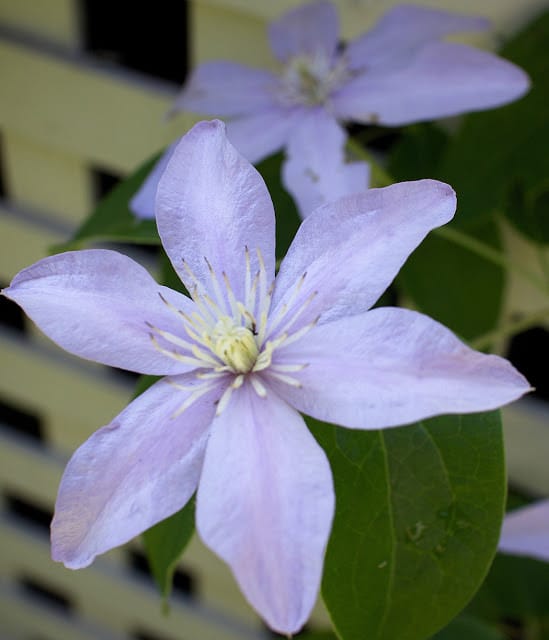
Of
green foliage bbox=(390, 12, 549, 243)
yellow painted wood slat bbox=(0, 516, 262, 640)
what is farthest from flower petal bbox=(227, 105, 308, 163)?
yellow painted wood slat bbox=(0, 516, 262, 640)

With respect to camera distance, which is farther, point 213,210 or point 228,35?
point 228,35

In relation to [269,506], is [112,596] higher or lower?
lower

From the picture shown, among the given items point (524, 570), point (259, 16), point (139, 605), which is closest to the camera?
point (259, 16)

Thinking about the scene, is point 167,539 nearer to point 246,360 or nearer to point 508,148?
point 246,360

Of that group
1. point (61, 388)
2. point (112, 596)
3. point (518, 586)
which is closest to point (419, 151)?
point (518, 586)

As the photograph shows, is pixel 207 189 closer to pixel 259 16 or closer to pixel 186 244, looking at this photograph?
pixel 186 244

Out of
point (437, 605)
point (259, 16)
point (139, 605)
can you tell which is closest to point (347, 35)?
point (259, 16)

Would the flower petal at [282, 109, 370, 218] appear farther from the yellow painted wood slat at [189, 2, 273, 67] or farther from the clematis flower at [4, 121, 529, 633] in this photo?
the yellow painted wood slat at [189, 2, 273, 67]
